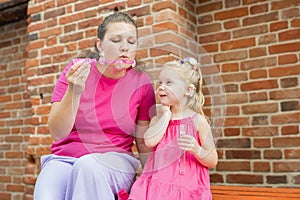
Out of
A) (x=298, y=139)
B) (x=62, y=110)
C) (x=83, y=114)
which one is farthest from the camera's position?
(x=298, y=139)

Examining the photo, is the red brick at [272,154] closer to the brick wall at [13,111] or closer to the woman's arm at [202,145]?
the woman's arm at [202,145]

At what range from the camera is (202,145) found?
5.23 feet

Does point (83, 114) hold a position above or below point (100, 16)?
below

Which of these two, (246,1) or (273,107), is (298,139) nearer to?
(273,107)

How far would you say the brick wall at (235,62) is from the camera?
2277 mm

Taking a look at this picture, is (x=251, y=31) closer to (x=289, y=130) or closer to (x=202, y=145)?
(x=289, y=130)

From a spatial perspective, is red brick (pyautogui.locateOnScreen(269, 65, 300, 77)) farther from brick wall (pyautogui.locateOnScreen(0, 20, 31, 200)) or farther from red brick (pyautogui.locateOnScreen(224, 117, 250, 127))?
brick wall (pyautogui.locateOnScreen(0, 20, 31, 200))

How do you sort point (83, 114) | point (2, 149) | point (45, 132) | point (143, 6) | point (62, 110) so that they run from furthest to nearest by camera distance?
1. point (2, 149)
2. point (45, 132)
3. point (143, 6)
4. point (83, 114)
5. point (62, 110)

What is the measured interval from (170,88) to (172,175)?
1.12 feet

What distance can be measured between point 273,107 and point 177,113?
2.90ft

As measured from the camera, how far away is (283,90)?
90.2 inches

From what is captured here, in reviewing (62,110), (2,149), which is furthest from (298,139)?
(2,149)

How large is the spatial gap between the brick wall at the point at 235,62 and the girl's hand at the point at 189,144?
19.3 inches

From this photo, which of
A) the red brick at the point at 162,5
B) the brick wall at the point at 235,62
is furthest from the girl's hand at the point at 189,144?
the red brick at the point at 162,5
